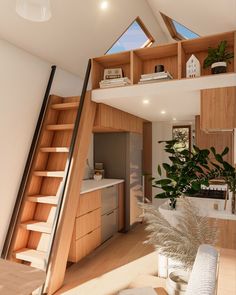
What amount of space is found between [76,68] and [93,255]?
8.88ft

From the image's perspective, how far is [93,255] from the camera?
131 inches

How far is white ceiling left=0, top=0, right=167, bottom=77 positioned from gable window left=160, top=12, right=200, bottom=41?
1.30 ft

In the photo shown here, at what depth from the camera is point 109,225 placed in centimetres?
381

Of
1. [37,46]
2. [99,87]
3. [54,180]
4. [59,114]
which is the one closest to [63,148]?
[54,180]

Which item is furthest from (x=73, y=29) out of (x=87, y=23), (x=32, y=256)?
(x=32, y=256)

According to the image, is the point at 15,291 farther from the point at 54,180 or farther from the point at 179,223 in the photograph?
the point at 54,180

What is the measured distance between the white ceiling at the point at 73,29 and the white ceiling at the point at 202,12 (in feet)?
1.27

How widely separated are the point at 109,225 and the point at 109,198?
0.42 m

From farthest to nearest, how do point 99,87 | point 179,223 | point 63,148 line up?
point 99,87, point 63,148, point 179,223

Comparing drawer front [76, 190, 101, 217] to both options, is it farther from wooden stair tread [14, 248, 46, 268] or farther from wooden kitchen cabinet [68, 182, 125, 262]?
wooden stair tread [14, 248, 46, 268]

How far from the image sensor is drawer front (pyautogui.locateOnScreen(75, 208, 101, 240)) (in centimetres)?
298

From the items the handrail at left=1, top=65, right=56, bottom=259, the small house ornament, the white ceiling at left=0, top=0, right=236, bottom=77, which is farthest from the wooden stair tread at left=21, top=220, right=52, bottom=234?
the small house ornament

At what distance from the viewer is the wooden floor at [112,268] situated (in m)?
2.45

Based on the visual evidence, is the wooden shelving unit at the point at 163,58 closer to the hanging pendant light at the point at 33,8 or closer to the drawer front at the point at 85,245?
the hanging pendant light at the point at 33,8
